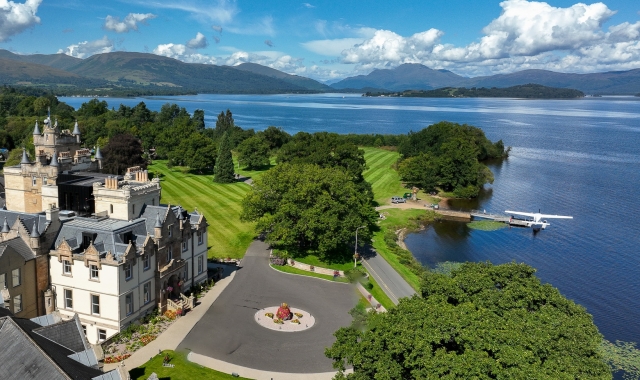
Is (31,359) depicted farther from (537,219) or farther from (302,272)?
(537,219)

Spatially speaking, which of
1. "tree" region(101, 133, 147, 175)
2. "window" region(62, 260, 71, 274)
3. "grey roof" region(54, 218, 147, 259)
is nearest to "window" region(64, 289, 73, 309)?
"window" region(62, 260, 71, 274)

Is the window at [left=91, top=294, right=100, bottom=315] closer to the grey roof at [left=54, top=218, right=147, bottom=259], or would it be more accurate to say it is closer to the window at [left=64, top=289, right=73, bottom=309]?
the window at [left=64, top=289, right=73, bottom=309]

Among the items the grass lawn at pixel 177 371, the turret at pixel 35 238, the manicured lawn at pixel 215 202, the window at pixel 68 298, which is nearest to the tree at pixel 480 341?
the grass lawn at pixel 177 371

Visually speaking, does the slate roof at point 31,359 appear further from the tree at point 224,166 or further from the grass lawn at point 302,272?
the tree at point 224,166

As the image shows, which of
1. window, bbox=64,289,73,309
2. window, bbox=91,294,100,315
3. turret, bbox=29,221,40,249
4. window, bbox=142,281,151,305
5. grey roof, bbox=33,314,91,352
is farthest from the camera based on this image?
window, bbox=142,281,151,305

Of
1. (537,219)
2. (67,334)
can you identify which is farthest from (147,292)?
(537,219)
